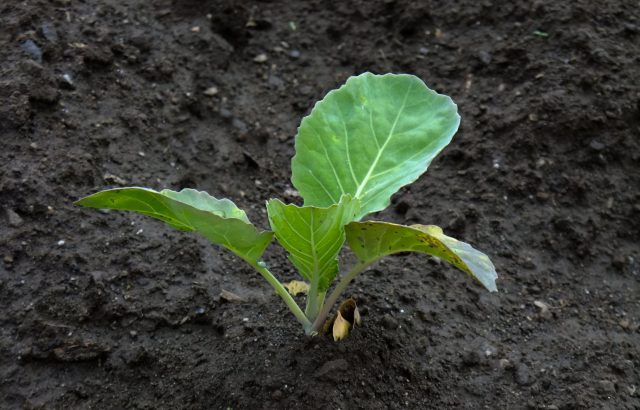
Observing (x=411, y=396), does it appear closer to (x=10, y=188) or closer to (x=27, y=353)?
(x=27, y=353)

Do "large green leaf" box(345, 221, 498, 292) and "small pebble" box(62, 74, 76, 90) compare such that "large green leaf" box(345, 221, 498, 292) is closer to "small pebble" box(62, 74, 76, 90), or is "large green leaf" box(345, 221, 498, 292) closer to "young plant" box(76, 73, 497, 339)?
"young plant" box(76, 73, 497, 339)

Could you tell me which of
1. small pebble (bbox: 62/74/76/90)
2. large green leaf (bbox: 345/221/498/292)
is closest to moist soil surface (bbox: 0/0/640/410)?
small pebble (bbox: 62/74/76/90)

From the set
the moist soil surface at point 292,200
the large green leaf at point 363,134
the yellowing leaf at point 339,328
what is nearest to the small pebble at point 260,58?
the moist soil surface at point 292,200

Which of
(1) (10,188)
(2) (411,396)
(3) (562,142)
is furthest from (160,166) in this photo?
(3) (562,142)

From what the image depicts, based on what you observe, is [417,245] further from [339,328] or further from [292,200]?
[292,200]

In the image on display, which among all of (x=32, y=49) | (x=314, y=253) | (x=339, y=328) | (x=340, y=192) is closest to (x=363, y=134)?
(x=340, y=192)

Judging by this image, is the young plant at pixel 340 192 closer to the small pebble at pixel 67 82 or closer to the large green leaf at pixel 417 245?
the large green leaf at pixel 417 245
